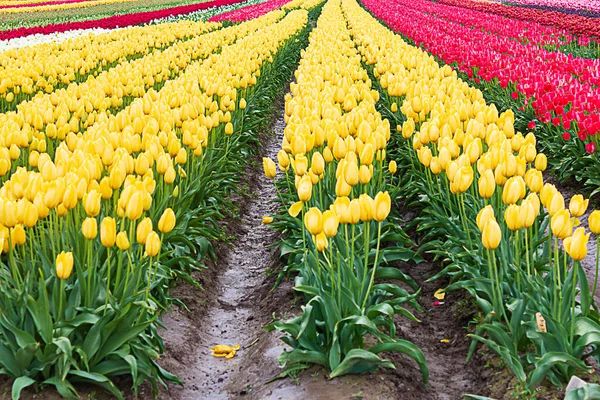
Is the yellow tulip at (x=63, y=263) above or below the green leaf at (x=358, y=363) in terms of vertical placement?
above

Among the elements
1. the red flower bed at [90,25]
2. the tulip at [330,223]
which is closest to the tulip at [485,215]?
the tulip at [330,223]

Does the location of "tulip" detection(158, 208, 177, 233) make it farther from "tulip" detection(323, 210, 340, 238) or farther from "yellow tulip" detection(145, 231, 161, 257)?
"tulip" detection(323, 210, 340, 238)

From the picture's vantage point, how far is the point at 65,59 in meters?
10.6

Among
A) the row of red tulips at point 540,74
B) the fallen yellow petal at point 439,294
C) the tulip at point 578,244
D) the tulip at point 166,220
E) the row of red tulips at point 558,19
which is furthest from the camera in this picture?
the row of red tulips at point 558,19

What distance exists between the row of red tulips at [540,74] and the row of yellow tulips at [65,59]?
236 inches

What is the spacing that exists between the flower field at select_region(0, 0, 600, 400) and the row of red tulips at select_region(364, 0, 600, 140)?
0.06m

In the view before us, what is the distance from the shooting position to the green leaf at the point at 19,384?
113 inches

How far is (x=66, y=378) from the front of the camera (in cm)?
312

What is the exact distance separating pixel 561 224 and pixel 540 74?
609 cm

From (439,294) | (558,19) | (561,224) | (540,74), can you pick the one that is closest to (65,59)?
(540,74)

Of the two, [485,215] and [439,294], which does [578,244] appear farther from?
[439,294]

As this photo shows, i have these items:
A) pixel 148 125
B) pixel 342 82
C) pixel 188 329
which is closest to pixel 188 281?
pixel 188 329

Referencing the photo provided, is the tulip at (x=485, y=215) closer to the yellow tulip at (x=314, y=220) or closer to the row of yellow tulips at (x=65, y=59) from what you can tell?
the yellow tulip at (x=314, y=220)

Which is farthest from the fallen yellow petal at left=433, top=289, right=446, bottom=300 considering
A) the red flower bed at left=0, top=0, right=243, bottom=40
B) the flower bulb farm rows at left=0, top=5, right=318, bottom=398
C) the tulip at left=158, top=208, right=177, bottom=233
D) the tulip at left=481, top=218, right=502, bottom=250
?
the red flower bed at left=0, top=0, right=243, bottom=40
